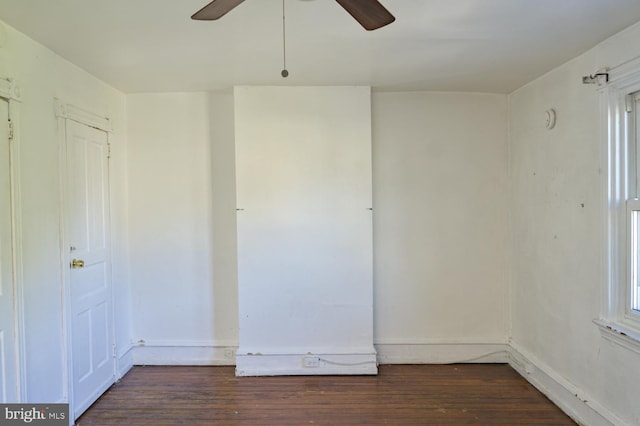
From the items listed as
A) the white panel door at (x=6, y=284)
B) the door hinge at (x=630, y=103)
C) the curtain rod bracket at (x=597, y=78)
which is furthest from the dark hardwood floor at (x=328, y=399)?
the curtain rod bracket at (x=597, y=78)

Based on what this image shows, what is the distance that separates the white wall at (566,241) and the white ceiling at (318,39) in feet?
0.81

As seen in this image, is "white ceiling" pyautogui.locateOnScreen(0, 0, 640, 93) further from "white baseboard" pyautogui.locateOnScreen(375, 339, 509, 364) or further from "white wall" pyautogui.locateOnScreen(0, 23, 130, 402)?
"white baseboard" pyautogui.locateOnScreen(375, 339, 509, 364)

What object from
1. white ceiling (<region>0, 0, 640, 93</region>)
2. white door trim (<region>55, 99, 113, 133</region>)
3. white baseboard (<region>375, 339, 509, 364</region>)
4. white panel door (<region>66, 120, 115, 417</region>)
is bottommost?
white baseboard (<region>375, 339, 509, 364</region>)

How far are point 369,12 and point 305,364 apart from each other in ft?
8.62

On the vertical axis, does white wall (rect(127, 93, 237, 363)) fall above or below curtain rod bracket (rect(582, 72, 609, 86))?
below

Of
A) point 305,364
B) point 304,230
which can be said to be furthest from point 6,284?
point 305,364

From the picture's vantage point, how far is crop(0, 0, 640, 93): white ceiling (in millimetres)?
1765

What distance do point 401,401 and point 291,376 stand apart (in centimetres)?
91

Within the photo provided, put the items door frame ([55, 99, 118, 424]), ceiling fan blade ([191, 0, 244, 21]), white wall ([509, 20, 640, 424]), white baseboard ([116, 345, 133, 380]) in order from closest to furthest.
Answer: ceiling fan blade ([191, 0, 244, 21])
white wall ([509, 20, 640, 424])
door frame ([55, 99, 118, 424])
white baseboard ([116, 345, 133, 380])

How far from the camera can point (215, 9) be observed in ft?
4.51

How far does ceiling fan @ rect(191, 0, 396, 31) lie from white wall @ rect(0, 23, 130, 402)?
128 centimetres

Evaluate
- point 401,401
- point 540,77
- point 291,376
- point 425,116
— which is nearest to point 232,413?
point 291,376

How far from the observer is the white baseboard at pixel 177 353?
3211 mm

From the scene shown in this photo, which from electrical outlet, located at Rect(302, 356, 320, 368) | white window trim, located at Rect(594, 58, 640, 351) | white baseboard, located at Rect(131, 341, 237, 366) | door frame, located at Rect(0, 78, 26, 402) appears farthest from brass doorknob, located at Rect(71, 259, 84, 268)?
white window trim, located at Rect(594, 58, 640, 351)
